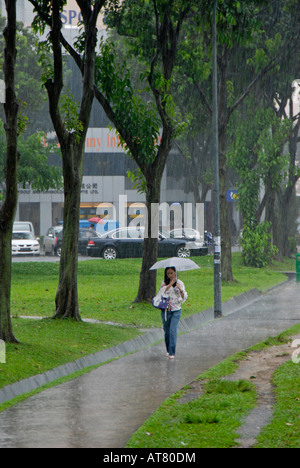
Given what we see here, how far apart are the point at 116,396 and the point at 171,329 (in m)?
3.64

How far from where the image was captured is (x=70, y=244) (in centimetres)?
1702

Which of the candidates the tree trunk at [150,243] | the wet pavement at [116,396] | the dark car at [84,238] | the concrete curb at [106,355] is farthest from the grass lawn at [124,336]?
the dark car at [84,238]

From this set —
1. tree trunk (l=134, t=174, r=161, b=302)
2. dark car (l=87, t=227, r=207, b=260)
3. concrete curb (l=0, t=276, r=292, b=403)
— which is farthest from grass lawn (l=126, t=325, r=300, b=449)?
dark car (l=87, t=227, r=207, b=260)

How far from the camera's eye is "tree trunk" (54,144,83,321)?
16.9m

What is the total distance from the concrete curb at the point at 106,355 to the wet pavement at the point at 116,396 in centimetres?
40

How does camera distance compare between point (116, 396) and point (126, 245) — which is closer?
point (116, 396)

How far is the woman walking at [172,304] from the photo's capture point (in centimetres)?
1389

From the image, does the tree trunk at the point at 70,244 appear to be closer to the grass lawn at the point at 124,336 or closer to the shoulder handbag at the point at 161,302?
the grass lawn at the point at 124,336

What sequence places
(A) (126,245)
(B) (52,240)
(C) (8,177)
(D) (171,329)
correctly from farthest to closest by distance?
(B) (52,240) → (A) (126,245) → (D) (171,329) → (C) (8,177)

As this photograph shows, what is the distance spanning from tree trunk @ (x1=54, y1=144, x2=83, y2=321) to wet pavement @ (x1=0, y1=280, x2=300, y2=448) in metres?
2.21

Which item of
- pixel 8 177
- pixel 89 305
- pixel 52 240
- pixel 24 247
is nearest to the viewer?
pixel 8 177

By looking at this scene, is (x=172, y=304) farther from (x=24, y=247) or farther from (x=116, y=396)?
(x=24, y=247)

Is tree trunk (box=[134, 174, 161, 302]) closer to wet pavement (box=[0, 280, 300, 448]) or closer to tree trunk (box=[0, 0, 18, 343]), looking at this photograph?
wet pavement (box=[0, 280, 300, 448])

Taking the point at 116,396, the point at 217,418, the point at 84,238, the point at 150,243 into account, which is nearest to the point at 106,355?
the point at 116,396
